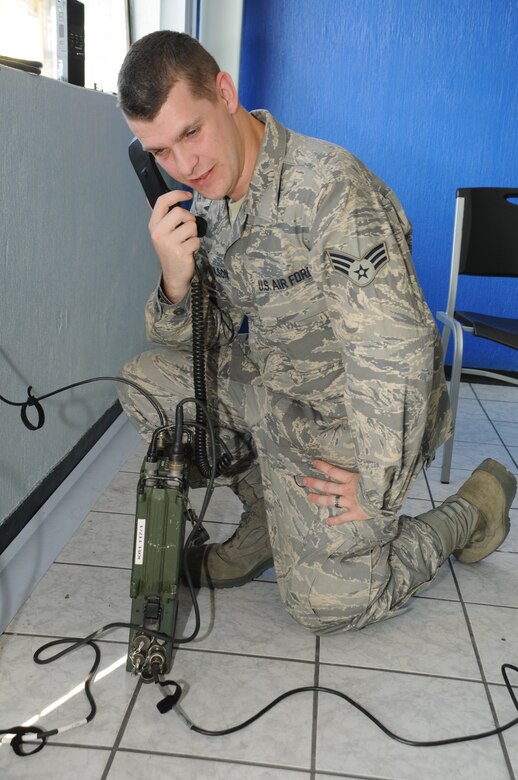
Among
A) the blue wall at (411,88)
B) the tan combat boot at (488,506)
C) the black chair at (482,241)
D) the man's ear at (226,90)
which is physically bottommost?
the tan combat boot at (488,506)

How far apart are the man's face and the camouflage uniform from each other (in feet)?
0.27

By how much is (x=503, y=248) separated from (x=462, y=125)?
1.14m

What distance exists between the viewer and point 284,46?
357 centimetres

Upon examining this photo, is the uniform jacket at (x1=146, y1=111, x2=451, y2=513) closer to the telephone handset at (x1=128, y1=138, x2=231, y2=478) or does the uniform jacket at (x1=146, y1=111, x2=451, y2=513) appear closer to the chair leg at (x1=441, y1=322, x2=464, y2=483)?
the telephone handset at (x1=128, y1=138, x2=231, y2=478)

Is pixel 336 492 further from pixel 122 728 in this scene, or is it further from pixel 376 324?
pixel 122 728

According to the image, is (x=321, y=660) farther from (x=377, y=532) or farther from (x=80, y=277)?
(x=80, y=277)

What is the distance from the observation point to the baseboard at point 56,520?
1741mm

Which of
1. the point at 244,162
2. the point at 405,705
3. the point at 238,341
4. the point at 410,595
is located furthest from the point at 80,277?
the point at 405,705

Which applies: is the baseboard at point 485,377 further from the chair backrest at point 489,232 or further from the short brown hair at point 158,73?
the short brown hair at point 158,73

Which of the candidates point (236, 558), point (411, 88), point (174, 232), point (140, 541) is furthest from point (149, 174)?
point (411, 88)

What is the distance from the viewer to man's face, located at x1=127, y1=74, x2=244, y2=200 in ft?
4.31

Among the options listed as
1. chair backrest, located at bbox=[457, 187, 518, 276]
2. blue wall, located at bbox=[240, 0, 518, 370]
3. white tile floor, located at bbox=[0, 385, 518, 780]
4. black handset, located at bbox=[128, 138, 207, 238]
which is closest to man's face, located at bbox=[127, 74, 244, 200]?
black handset, located at bbox=[128, 138, 207, 238]

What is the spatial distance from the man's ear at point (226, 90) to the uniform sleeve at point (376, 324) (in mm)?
239

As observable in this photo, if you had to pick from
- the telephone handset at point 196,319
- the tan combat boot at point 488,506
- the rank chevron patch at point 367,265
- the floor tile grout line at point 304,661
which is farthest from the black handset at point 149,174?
the tan combat boot at point 488,506
